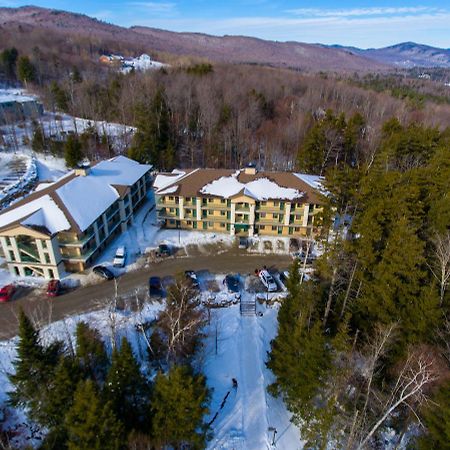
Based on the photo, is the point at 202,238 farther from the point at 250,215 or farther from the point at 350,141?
the point at 350,141

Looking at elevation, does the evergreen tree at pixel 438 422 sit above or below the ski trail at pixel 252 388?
above

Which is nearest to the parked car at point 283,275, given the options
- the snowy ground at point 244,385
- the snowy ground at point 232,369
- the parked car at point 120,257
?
the snowy ground at point 232,369

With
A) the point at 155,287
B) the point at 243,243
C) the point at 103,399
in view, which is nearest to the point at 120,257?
the point at 155,287

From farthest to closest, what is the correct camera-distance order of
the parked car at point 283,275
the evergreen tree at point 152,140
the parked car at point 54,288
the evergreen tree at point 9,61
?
the evergreen tree at point 9,61
the evergreen tree at point 152,140
the parked car at point 283,275
the parked car at point 54,288

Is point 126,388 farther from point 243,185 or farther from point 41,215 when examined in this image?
point 243,185

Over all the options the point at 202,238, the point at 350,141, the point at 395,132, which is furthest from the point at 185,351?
the point at 395,132

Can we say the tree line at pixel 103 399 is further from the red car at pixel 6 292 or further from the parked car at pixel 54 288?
the red car at pixel 6 292

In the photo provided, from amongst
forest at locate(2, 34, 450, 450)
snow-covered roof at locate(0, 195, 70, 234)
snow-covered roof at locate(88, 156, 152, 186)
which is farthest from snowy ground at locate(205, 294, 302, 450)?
snow-covered roof at locate(88, 156, 152, 186)
